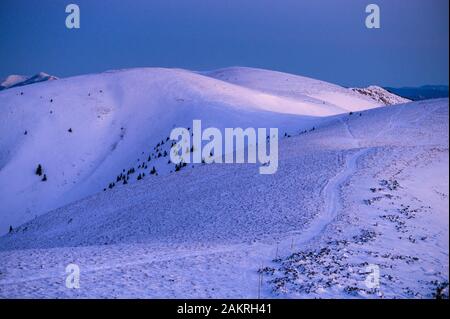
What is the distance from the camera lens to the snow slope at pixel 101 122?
27469mm

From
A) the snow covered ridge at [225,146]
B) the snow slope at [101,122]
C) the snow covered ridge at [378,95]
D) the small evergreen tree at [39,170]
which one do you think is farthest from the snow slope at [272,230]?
the snow covered ridge at [378,95]

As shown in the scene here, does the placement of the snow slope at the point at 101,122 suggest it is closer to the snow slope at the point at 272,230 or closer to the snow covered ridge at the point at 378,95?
the snow slope at the point at 272,230

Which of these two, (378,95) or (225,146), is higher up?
(378,95)

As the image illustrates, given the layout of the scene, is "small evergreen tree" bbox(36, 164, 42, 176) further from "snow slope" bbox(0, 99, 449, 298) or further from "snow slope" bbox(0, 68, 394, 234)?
"snow slope" bbox(0, 99, 449, 298)

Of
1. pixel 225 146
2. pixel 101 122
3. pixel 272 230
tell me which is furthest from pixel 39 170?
pixel 272 230

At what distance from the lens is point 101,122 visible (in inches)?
1380

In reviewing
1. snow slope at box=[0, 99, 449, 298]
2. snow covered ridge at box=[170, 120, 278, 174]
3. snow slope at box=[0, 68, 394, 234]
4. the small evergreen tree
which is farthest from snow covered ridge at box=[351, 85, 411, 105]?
the small evergreen tree

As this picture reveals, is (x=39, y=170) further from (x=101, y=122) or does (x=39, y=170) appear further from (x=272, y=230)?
(x=272, y=230)

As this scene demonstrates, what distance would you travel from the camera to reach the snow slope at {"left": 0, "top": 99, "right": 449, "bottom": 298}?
32.8ft

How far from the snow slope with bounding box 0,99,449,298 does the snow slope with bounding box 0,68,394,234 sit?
17.3ft

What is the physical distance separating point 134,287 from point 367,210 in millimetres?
8284

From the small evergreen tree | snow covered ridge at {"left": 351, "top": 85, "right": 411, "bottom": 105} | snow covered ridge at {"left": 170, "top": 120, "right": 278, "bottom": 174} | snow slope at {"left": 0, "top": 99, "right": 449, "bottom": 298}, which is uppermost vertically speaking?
snow covered ridge at {"left": 351, "top": 85, "right": 411, "bottom": 105}

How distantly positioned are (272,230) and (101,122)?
2468 cm
